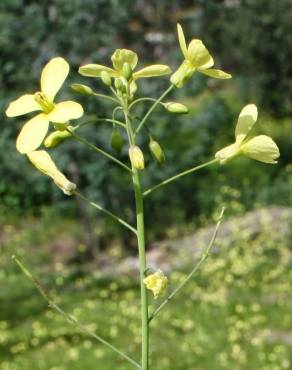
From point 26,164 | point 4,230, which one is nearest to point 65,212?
point 4,230

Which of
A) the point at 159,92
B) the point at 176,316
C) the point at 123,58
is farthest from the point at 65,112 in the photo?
the point at 159,92

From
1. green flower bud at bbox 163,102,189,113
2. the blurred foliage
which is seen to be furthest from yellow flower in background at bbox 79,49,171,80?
the blurred foliage

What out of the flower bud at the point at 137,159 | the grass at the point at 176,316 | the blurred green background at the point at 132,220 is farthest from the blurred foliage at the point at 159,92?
the flower bud at the point at 137,159

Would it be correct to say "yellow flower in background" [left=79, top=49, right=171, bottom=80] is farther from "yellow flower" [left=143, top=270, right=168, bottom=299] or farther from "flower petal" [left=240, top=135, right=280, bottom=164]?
"yellow flower" [left=143, top=270, right=168, bottom=299]

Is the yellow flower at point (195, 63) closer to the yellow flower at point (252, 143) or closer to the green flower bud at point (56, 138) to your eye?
the yellow flower at point (252, 143)

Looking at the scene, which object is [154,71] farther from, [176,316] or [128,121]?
[176,316]

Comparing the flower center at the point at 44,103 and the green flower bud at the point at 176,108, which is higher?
the green flower bud at the point at 176,108
